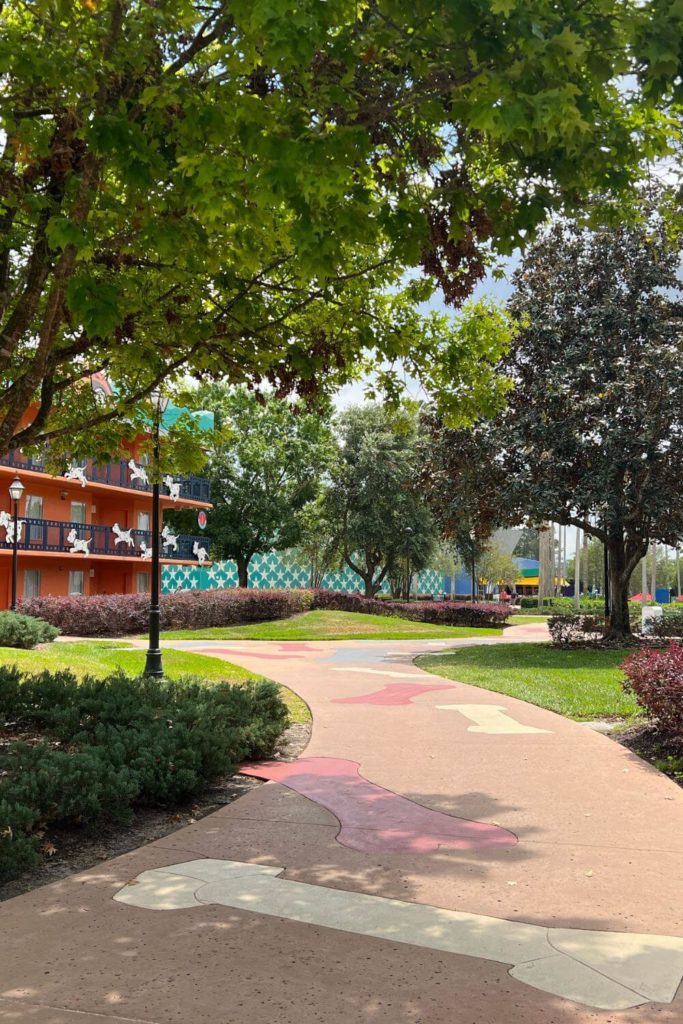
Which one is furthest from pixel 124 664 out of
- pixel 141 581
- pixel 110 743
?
pixel 141 581

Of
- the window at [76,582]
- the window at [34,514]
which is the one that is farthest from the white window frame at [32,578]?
the window at [76,582]

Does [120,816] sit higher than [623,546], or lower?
lower

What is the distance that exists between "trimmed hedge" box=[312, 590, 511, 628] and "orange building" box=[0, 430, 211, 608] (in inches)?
253

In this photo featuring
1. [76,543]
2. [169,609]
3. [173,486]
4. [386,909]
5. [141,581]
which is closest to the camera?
[386,909]

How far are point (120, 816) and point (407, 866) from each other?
2.14 meters

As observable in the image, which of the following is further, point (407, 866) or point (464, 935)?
point (407, 866)

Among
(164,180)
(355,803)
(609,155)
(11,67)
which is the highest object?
(11,67)

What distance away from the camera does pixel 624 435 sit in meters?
20.1

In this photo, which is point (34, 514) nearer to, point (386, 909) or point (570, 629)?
point (570, 629)

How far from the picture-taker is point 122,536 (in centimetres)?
3409

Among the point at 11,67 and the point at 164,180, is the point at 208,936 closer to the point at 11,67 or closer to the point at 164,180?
the point at 164,180

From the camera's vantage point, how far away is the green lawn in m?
12.3

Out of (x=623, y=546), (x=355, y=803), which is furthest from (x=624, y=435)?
(x=355, y=803)

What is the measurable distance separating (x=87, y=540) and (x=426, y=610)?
1521cm
